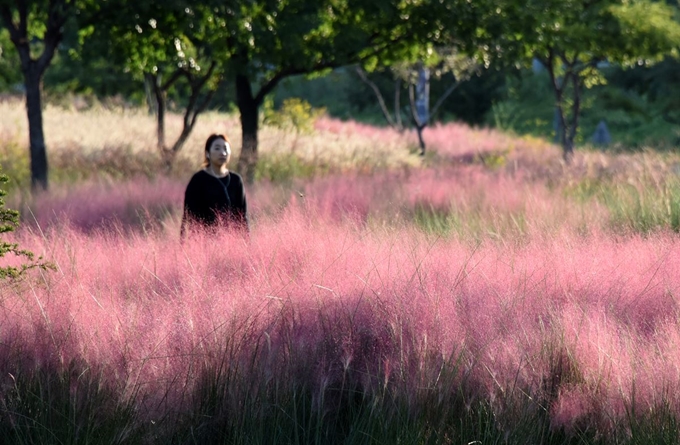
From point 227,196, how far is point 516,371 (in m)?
3.98

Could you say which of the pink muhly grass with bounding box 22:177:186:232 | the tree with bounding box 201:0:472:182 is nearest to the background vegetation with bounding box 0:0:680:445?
the pink muhly grass with bounding box 22:177:186:232

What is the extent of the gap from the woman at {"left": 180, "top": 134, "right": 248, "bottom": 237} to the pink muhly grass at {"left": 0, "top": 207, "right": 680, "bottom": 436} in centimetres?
216

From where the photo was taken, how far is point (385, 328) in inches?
170

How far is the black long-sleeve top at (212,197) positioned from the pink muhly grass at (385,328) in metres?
2.17

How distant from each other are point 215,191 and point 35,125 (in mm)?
6264

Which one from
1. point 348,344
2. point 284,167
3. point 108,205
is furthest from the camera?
point 284,167

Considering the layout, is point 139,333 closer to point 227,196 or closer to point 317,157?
point 227,196

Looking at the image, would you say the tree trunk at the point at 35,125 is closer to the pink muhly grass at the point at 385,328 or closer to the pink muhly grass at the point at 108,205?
the pink muhly grass at the point at 108,205

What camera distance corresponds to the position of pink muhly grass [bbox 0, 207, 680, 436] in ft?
A: 13.1

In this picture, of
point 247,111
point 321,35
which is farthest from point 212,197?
point 247,111

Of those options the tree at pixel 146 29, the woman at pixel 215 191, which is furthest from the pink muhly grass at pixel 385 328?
the tree at pixel 146 29

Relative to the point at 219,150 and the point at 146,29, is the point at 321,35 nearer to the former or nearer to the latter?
the point at 146,29

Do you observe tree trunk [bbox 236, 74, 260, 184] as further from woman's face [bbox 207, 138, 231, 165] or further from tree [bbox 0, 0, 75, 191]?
woman's face [bbox 207, 138, 231, 165]

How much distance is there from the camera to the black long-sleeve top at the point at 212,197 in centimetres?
748
